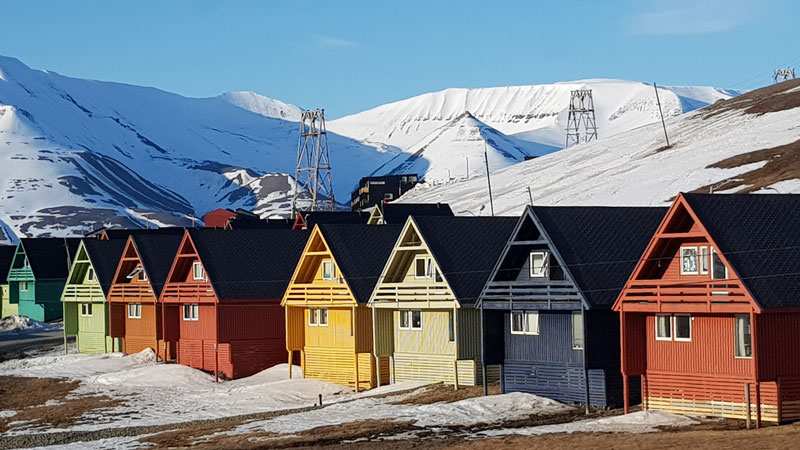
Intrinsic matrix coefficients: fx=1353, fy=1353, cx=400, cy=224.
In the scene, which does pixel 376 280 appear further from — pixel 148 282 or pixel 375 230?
pixel 148 282

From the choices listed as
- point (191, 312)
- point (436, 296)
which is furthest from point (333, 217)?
point (436, 296)

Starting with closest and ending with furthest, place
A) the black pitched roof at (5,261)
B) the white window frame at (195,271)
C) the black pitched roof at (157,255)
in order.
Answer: the white window frame at (195,271) < the black pitched roof at (157,255) < the black pitched roof at (5,261)

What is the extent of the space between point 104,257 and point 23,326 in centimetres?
2456

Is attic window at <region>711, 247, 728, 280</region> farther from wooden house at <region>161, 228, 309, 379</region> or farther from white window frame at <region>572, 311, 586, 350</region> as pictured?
wooden house at <region>161, 228, 309, 379</region>

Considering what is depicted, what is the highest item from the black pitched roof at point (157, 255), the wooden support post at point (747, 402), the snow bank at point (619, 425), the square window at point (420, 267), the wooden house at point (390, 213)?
the wooden house at point (390, 213)

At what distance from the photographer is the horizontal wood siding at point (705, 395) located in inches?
1540

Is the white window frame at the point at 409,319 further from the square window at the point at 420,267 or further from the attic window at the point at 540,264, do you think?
the attic window at the point at 540,264

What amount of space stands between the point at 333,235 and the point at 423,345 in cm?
741

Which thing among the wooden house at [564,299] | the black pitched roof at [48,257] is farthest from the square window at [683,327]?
the black pitched roof at [48,257]

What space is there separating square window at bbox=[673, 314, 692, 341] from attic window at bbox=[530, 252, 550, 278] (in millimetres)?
6030

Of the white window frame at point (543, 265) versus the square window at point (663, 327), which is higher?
the white window frame at point (543, 265)

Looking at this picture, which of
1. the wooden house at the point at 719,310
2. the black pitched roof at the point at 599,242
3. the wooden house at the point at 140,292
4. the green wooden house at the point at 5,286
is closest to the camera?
the wooden house at the point at 719,310

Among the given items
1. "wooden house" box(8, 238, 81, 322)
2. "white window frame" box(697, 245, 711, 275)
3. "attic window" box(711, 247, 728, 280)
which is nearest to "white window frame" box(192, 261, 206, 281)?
"white window frame" box(697, 245, 711, 275)

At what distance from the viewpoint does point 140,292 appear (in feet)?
243
